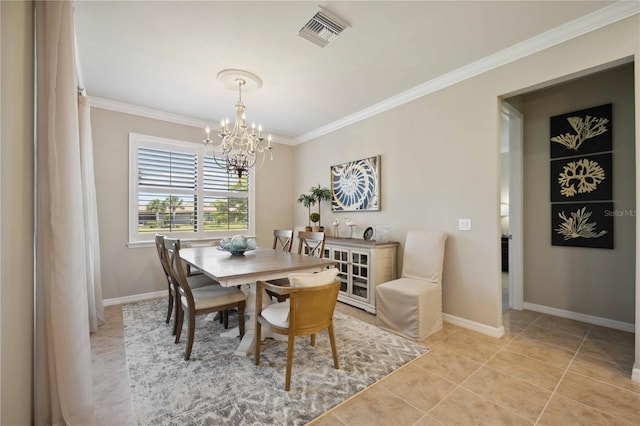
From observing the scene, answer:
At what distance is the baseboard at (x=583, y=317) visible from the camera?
9.09 ft

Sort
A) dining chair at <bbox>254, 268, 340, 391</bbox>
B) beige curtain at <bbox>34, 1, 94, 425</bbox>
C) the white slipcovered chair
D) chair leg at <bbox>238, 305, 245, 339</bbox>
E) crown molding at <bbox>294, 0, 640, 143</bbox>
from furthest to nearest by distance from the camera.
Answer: the white slipcovered chair < chair leg at <bbox>238, 305, 245, 339</bbox> < crown molding at <bbox>294, 0, 640, 143</bbox> < dining chair at <bbox>254, 268, 340, 391</bbox> < beige curtain at <bbox>34, 1, 94, 425</bbox>

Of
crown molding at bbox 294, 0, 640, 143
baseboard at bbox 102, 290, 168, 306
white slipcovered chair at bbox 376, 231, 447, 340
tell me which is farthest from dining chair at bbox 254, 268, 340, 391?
baseboard at bbox 102, 290, 168, 306

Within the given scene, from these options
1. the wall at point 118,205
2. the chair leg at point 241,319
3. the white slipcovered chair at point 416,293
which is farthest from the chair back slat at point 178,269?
the wall at point 118,205

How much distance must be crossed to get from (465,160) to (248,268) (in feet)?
8.06

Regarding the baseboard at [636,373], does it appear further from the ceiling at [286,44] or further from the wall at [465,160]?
the ceiling at [286,44]

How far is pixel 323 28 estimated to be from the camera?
223 centimetres

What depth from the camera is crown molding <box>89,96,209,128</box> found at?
3613 millimetres

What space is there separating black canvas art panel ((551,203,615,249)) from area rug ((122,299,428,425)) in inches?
87.9

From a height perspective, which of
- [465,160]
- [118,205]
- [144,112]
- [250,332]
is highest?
[144,112]

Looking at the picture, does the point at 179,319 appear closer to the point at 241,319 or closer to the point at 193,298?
the point at 193,298

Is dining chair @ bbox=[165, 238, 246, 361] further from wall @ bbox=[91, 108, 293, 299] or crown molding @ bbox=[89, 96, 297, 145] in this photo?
crown molding @ bbox=[89, 96, 297, 145]

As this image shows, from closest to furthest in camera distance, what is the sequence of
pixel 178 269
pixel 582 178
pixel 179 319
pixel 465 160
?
pixel 178 269 → pixel 179 319 → pixel 465 160 → pixel 582 178

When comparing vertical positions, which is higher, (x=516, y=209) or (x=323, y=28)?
(x=323, y=28)

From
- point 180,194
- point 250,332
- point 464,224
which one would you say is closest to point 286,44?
point 464,224
